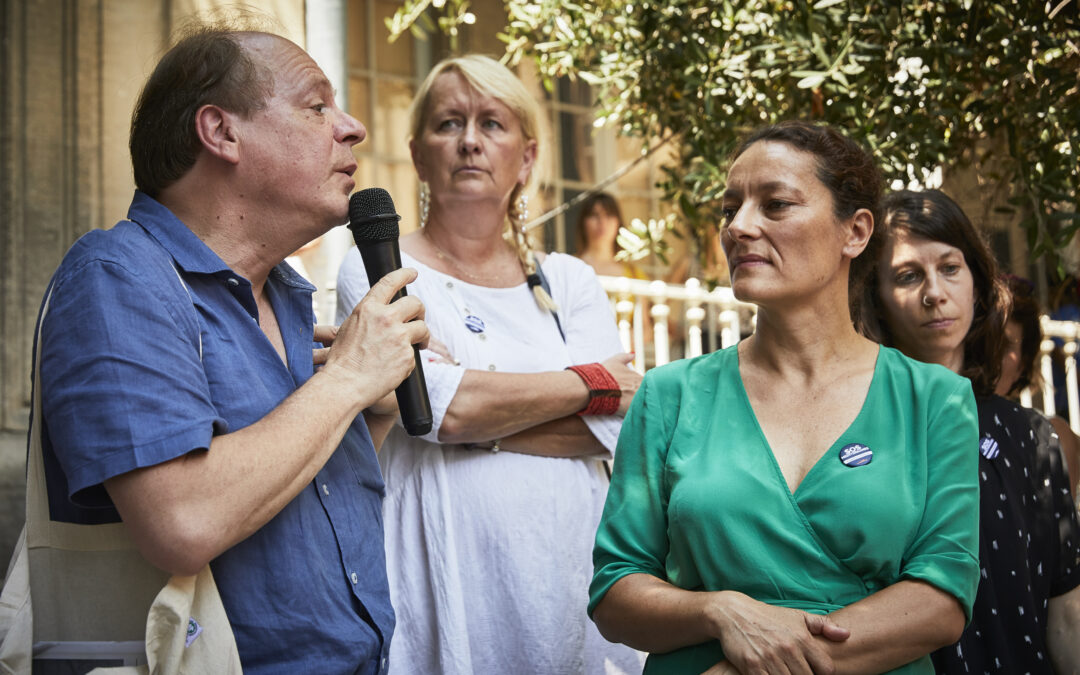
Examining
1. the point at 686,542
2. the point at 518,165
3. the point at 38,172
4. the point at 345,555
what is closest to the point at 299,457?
the point at 345,555

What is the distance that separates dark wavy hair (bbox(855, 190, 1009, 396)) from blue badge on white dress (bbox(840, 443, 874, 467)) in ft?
3.05

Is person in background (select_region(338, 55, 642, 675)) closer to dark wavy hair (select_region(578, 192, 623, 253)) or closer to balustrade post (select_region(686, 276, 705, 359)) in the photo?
balustrade post (select_region(686, 276, 705, 359))

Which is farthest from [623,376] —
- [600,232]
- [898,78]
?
[600,232]

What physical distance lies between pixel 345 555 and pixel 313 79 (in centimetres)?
101

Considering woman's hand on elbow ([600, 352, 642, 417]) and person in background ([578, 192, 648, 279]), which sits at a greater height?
person in background ([578, 192, 648, 279])

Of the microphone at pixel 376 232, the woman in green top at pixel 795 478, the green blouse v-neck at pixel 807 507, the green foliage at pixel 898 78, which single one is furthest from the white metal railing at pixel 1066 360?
the microphone at pixel 376 232

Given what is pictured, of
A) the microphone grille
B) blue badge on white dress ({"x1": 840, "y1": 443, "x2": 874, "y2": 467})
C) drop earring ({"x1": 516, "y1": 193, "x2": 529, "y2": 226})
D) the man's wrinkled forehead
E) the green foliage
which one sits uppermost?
the green foliage

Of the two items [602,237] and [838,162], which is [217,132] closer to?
[838,162]

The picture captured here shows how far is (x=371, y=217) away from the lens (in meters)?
2.51

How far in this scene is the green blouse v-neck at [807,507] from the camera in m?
2.29

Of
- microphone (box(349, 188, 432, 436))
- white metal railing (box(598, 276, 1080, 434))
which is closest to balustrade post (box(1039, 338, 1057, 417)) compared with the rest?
white metal railing (box(598, 276, 1080, 434))

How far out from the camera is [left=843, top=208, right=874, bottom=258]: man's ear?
8.75 feet

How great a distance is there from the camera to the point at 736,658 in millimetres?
2186

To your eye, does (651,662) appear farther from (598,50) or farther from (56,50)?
(56,50)
